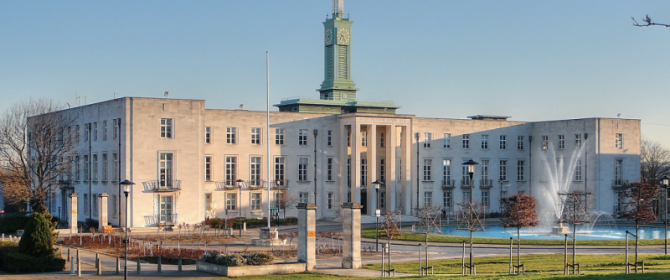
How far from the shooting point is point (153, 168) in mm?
58156

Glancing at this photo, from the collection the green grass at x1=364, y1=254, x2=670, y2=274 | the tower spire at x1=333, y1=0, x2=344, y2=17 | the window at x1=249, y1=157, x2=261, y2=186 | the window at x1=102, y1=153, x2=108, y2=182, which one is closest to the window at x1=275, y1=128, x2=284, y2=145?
the window at x1=249, y1=157, x2=261, y2=186

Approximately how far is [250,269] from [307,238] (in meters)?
3.04

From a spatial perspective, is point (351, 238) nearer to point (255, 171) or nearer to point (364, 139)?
point (255, 171)

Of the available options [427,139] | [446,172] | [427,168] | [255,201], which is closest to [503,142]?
[446,172]

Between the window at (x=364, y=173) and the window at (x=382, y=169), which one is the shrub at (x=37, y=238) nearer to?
the window at (x=364, y=173)

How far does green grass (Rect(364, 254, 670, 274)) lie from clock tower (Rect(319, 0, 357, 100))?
157 ft

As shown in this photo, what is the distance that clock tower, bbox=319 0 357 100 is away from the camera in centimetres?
8494

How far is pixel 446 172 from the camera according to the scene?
72750 millimetres

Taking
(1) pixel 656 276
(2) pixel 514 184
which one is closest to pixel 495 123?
(2) pixel 514 184

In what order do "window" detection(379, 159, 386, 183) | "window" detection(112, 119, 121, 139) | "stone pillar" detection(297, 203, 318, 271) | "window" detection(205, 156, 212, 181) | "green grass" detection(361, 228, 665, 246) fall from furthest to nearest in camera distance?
"window" detection(379, 159, 386, 183), "window" detection(205, 156, 212, 181), "window" detection(112, 119, 121, 139), "green grass" detection(361, 228, 665, 246), "stone pillar" detection(297, 203, 318, 271)

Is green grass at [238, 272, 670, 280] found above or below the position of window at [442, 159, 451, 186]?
below

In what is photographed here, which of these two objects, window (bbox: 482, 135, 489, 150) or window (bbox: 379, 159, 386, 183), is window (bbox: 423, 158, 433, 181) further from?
window (bbox: 482, 135, 489, 150)

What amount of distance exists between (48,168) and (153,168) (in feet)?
32.8

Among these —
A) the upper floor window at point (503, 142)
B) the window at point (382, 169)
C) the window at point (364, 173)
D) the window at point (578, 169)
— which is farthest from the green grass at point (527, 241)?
the upper floor window at point (503, 142)
